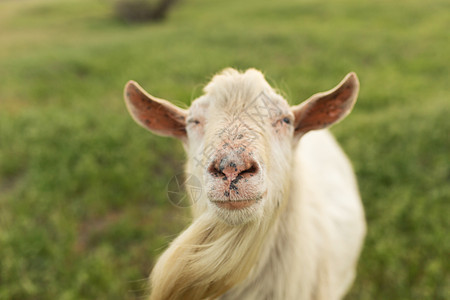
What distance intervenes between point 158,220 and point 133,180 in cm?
69

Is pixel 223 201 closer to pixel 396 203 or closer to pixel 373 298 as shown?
pixel 373 298

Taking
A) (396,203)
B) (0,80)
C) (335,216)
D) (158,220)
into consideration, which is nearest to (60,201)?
(158,220)

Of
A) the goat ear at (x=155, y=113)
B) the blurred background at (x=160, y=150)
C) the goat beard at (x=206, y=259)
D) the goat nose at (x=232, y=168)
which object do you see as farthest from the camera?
the blurred background at (x=160, y=150)

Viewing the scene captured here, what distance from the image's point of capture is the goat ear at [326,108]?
1.93 meters

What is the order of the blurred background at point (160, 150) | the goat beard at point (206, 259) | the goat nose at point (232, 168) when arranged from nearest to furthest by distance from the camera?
the goat nose at point (232, 168) < the goat beard at point (206, 259) < the blurred background at point (160, 150)

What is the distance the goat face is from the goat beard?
0.35ft

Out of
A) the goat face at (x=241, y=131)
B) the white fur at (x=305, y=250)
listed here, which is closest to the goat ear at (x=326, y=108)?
the goat face at (x=241, y=131)

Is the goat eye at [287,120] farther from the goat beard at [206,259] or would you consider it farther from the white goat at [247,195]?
the goat beard at [206,259]

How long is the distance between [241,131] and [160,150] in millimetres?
3639

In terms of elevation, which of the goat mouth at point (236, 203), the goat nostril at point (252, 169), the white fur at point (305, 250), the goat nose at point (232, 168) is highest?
the goat nose at point (232, 168)

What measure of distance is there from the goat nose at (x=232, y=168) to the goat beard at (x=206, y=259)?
0.96ft

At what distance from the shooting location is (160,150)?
514 centimetres

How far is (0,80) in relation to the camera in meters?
8.01

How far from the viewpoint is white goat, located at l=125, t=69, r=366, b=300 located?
1.51 m
